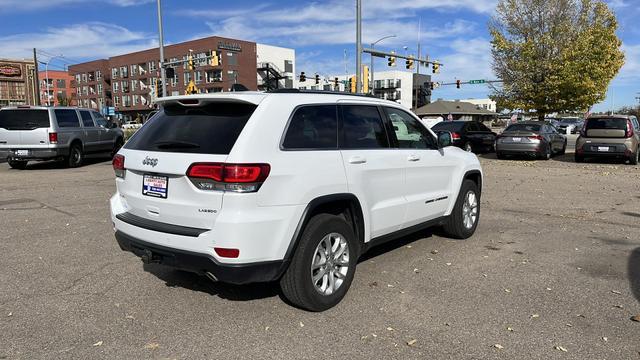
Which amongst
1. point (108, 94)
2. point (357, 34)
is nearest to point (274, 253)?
point (357, 34)

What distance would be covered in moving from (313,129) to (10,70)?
113850 millimetres

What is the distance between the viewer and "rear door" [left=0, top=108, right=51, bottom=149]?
14.4 metres

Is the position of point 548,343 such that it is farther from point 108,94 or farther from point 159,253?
point 108,94

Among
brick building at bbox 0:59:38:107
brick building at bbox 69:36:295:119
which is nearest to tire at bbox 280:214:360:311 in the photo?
brick building at bbox 69:36:295:119

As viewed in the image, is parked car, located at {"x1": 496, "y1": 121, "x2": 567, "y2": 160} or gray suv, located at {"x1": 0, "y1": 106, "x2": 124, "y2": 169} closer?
gray suv, located at {"x1": 0, "y1": 106, "x2": 124, "y2": 169}

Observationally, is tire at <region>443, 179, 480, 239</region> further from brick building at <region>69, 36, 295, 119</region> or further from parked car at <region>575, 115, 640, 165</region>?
brick building at <region>69, 36, 295, 119</region>

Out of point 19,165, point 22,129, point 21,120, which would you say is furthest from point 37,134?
point 19,165

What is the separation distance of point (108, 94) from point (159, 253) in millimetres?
116040

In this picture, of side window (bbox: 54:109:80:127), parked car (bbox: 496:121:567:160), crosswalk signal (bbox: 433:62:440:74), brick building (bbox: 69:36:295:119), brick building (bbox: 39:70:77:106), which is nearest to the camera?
side window (bbox: 54:109:80:127)

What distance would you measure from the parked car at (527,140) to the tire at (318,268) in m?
15.2

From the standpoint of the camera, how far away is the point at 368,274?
5.01 metres

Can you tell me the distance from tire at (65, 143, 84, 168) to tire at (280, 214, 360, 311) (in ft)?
44.8

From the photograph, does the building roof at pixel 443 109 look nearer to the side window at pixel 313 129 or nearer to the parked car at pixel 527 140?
the parked car at pixel 527 140

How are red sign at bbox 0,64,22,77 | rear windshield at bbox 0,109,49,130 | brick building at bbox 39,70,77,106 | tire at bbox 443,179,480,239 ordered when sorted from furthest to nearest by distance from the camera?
brick building at bbox 39,70,77,106, red sign at bbox 0,64,22,77, rear windshield at bbox 0,109,49,130, tire at bbox 443,179,480,239
